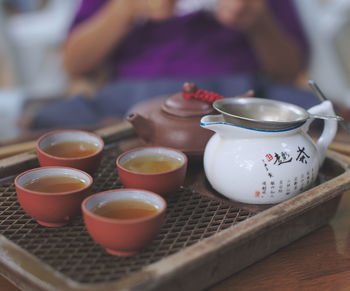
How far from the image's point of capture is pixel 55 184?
0.64 metres

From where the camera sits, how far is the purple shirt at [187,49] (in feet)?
5.54

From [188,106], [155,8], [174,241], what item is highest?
[155,8]

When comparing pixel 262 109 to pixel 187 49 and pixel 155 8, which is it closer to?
pixel 155 8

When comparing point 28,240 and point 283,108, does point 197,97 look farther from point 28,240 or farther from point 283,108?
point 28,240

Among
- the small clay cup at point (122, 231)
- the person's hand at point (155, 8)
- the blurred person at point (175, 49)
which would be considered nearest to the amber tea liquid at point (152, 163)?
the small clay cup at point (122, 231)

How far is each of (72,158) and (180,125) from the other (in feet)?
0.64

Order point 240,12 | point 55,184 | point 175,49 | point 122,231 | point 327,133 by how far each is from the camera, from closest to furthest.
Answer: point 122,231 → point 55,184 → point 327,133 → point 240,12 → point 175,49

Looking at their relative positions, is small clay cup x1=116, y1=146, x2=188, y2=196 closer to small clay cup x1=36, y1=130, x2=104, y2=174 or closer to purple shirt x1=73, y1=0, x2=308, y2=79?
small clay cup x1=36, y1=130, x2=104, y2=174

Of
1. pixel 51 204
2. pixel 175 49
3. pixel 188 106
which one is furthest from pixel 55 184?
pixel 175 49

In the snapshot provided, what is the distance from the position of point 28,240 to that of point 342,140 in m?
0.78

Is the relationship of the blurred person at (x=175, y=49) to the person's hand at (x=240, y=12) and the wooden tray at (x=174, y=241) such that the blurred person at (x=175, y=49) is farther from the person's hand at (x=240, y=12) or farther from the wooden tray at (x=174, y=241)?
the wooden tray at (x=174, y=241)

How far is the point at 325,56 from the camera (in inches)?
84.6

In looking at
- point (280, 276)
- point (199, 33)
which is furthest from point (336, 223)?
point (199, 33)

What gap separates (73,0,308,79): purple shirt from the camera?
1.69 metres
